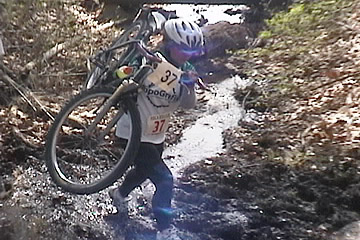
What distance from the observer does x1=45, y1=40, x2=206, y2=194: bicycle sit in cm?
443

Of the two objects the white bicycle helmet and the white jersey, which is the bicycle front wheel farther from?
the white bicycle helmet

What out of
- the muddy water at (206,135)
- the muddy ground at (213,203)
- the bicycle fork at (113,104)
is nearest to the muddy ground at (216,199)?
the muddy ground at (213,203)

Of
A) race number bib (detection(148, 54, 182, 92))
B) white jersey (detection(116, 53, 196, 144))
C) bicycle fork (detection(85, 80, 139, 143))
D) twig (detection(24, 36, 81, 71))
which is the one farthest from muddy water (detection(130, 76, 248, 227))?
twig (detection(24, 36, 81, 71))

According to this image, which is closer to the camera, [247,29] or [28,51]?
[28,51]

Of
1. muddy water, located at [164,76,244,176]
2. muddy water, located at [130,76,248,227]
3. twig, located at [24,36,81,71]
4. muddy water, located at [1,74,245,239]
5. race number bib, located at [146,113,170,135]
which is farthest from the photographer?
twig, located at [24,36,81,71]

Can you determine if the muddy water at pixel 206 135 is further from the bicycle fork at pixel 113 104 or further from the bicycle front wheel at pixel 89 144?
the bicycle fork at pixel 113 104

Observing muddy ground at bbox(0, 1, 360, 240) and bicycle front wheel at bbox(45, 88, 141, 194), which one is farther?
muddy ground at bbox(0, 1, 360, 240)

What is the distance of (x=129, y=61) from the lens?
468 cm

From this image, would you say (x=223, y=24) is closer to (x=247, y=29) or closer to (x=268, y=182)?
(x=247, y=29)

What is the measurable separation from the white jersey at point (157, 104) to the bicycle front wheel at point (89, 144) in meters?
0.09

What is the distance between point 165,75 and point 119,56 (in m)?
0.72

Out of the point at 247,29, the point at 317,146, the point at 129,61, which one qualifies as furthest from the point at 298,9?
the point at 129,61

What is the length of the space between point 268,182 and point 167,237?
1332 millimetres

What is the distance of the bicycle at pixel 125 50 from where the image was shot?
470 centimetres
